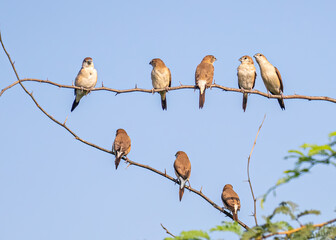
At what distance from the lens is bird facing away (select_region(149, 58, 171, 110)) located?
1071 cm

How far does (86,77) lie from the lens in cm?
1045

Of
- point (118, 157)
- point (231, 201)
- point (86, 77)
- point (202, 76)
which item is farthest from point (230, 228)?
point (86, 77)

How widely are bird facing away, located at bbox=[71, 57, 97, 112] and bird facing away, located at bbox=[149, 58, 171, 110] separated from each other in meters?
1.31

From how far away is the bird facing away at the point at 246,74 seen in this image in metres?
10.7

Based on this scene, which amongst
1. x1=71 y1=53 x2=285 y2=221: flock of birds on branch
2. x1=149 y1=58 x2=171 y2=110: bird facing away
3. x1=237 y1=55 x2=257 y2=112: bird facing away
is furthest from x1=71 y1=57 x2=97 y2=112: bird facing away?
x1=237 y1=55 x2=257 y2=112: bird facing away

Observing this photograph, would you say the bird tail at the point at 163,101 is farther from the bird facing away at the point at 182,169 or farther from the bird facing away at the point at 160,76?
the bird facing away at the point at 182,169

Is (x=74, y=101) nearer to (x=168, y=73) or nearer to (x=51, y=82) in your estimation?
(x=168, y=73)

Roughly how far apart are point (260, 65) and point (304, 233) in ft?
30.9

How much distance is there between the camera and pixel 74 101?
10.8m

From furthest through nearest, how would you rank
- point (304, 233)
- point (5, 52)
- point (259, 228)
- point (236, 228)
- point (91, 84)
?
point (91, 84), point (5, 52), point (236, 228), point (259, 228), point (304, 233)

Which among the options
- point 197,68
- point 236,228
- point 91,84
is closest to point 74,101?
point 91,84

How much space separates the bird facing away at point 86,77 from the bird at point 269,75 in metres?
3.67

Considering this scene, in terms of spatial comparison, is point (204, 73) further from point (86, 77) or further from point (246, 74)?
point (86, 77)

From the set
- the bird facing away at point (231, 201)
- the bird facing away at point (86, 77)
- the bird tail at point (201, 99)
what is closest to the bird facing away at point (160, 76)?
the bird facing away at point (86, 77)
